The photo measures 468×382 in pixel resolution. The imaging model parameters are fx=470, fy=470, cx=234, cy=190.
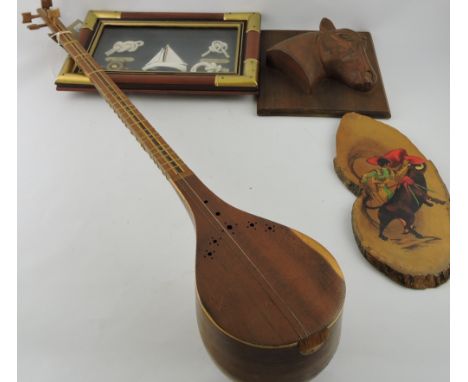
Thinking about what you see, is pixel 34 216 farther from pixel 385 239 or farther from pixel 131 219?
pixel 385 239

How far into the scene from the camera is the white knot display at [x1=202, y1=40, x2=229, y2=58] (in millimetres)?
1802

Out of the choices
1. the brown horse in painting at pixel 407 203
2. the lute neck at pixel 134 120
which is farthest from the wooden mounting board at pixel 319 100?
the lute neck at pixel 134 120

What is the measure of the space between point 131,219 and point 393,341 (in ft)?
2.50

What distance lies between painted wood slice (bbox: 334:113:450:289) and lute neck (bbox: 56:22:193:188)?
0.50 metres

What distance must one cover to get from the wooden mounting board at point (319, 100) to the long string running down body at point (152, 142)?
49 cm

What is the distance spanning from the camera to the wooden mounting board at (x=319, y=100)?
5.21ft

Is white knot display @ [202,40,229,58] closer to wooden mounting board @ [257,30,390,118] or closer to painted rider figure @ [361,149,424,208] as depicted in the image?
wooden mounting board @ [257,30,390,118]

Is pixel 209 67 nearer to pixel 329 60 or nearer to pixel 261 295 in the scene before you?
pixel 329 60

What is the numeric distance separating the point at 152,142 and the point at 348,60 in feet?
2.58

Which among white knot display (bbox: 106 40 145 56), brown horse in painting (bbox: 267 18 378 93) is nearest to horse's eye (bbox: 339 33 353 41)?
brown horse in painting (bbox: 267 18 378 93)

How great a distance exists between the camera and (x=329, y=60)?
1.62 m

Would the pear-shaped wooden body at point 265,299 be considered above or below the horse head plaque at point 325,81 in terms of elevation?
below

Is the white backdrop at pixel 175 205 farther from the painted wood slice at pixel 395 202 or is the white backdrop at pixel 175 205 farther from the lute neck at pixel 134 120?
the lute neck at pixel 134 120

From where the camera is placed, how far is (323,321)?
0.86m
